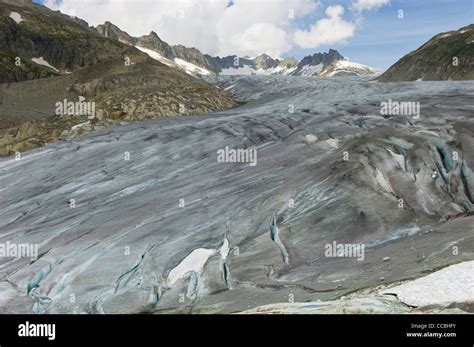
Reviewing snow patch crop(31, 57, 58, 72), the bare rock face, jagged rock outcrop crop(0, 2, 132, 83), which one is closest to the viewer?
jagged rock outcrop crop(0, 2, 132, 83)

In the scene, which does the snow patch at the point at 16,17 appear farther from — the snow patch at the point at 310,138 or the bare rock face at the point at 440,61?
the snow patch at the point at 310,138

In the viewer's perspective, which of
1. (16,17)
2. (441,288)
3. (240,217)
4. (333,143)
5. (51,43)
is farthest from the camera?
(16,17)

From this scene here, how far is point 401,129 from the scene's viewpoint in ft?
62.6

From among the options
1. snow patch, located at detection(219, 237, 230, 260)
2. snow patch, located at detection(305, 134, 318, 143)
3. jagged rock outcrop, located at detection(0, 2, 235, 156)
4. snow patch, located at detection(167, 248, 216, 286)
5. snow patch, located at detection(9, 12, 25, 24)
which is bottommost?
snow patch, located at detection(167, 248, 216, 286)

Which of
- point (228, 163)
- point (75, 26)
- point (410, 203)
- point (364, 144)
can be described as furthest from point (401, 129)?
point (75, 26)

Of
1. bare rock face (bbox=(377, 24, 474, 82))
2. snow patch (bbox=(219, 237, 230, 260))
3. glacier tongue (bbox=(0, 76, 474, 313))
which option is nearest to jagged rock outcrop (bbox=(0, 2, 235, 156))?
glacier tongue (bbox=(0, 76, 474, 313))

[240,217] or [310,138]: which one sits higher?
[310,138]

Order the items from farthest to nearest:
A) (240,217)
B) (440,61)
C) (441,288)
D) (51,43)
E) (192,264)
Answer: (440,61) < (51,43) < (240,217) < (192,264) < (441,288)

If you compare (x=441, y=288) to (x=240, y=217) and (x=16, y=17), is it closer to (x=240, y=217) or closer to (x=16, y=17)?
(x=240, y=217)

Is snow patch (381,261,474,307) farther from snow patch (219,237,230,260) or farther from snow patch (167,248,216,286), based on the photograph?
snow patch (167,248,216,286)

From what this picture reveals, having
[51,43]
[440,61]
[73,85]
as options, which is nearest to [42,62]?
[51,43]

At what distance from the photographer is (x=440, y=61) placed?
121m

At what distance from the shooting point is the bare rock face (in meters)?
114
